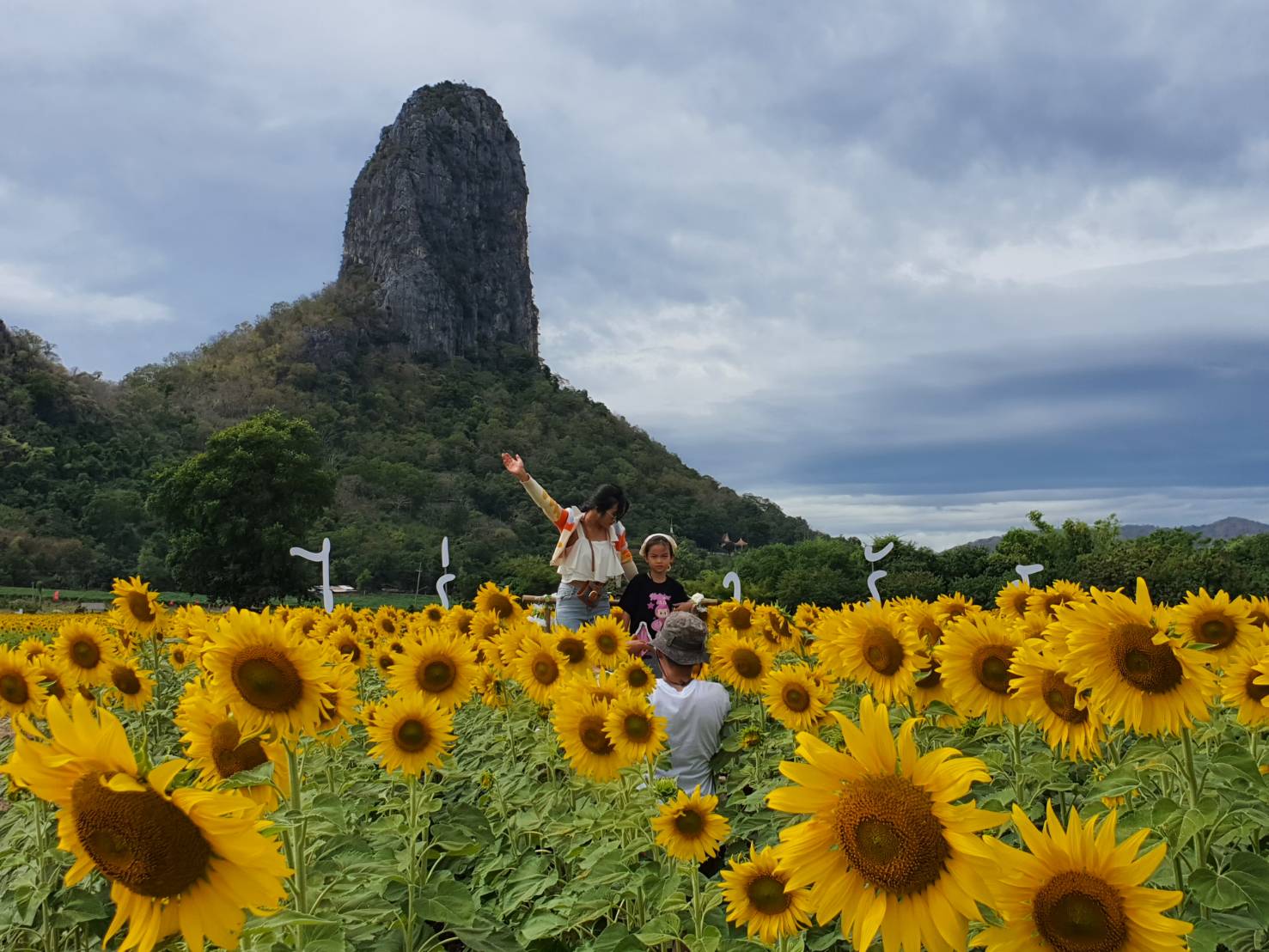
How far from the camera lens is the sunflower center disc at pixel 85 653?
17.1ft

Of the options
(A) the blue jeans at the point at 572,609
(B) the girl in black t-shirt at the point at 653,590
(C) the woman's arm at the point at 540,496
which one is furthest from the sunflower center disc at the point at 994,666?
(C) the woman's arm at the point at 540,496

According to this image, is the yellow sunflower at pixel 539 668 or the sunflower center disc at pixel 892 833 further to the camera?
the yellow sunflower at pixel 539 668

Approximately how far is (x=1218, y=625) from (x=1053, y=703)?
102 centimetres

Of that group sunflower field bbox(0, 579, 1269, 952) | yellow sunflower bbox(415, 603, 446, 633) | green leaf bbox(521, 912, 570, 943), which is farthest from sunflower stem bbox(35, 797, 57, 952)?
yellow sunflower bbox(415, 603, 446, 633)

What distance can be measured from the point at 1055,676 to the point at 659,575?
13.7 ft

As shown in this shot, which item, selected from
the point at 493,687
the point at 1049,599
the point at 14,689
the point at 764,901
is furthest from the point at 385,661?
the point at 1049,599

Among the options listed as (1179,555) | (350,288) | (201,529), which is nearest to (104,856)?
(1179,555)

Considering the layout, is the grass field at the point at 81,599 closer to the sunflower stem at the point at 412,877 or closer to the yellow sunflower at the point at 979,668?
the sunflower stem at the point at 412,877

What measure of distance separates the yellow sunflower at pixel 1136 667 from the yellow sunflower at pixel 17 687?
15.4 ft

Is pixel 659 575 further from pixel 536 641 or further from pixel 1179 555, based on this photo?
pixel 1179 555

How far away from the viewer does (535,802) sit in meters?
4.31

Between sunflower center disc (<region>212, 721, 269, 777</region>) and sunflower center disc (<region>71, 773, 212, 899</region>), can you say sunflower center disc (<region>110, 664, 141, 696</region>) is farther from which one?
sunflower center disc (<region>71, 773, 212, 899</region>)

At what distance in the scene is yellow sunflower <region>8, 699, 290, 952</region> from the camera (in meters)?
1.57

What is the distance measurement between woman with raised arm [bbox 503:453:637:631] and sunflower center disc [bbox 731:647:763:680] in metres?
2.30
